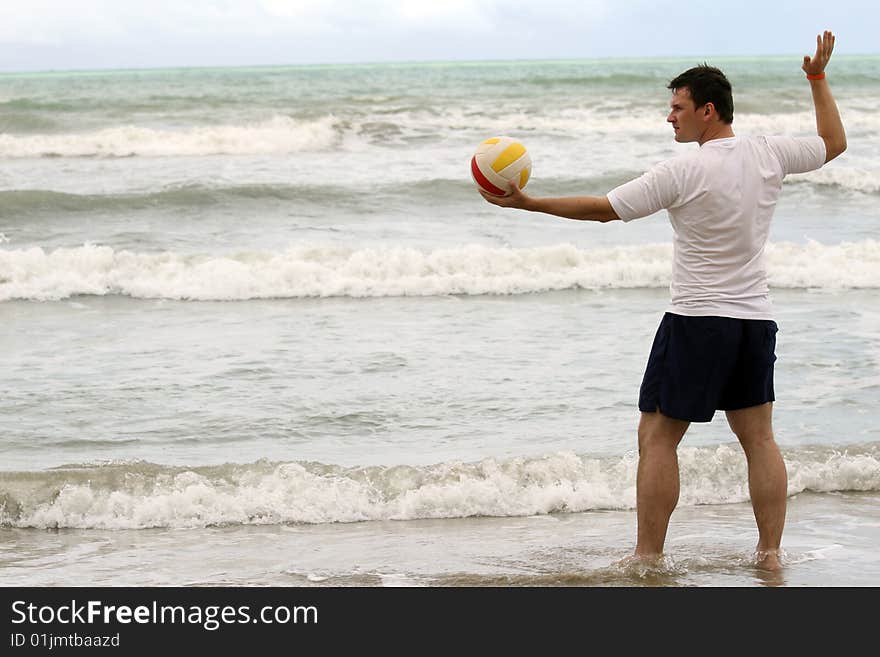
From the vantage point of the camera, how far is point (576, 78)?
38.9m

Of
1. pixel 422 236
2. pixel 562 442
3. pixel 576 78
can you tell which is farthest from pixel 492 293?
pixel 576 78

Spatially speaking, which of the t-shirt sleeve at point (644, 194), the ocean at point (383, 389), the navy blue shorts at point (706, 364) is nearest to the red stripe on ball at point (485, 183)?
the t-shirt sleeve at point (644, 194)

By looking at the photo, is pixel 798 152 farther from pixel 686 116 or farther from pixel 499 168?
pixel 499 168

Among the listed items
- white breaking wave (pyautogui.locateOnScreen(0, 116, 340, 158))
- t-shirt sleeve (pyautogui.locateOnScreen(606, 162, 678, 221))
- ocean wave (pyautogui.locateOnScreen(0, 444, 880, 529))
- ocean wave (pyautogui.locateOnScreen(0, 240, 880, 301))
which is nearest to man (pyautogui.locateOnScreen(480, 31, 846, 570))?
t-shirt sleeve (pyautogui.locateOnScreen(606, 162, 678, 221))

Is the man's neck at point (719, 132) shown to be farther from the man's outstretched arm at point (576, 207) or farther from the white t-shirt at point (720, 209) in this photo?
the man's outstretched arm at point (576, 207)

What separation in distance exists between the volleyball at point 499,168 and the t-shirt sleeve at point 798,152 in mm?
887

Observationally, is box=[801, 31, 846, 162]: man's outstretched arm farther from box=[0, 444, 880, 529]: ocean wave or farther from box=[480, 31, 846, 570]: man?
box=[0, 444, 880, 529]: ocean wave

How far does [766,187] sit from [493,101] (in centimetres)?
2830

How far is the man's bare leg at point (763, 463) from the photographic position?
4.35 metres

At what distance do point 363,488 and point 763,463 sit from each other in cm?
216

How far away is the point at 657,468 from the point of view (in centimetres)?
432

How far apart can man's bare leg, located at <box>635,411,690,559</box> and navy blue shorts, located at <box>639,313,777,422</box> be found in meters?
0.09

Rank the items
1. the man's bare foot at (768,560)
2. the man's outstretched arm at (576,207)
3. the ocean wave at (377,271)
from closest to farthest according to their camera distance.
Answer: the man's outstretched arm at (576,207), the man's bare foot at (768,560), the ocean wave at (377,271)
